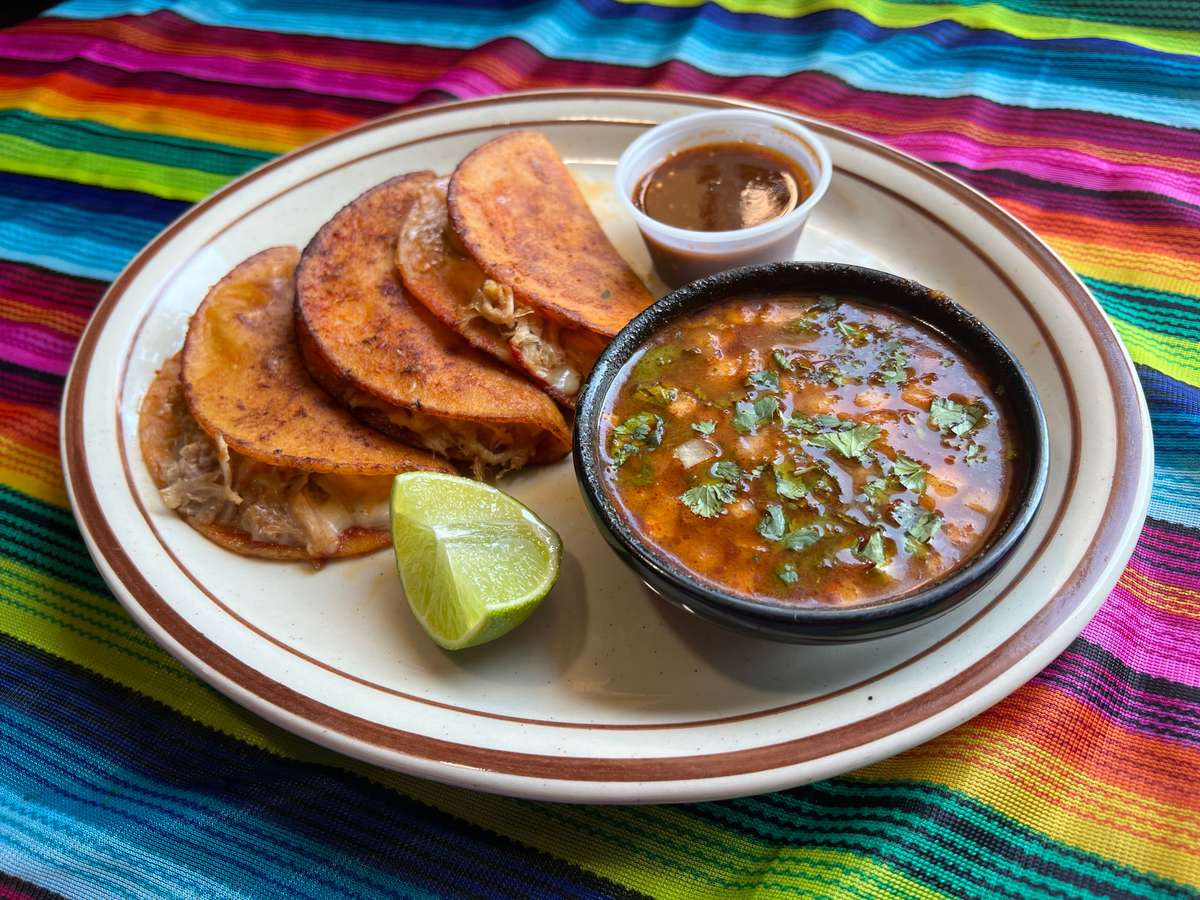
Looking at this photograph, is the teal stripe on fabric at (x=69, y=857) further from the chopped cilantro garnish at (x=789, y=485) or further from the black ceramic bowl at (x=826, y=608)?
the chopped cilantro garnish at (x=789, y=485)

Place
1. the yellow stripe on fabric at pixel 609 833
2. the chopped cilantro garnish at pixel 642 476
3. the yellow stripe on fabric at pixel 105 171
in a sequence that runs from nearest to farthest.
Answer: the yellow stripe on fabric at pixel 609 833, the chopped cilantro garnish at pixel 642 476, the yellow stripe on fabric at pixel 105 171

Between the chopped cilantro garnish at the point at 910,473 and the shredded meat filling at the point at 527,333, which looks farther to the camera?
the shredded meat filling at the point at 527,333

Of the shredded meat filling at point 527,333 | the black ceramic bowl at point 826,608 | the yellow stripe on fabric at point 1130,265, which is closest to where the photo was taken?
the black ceramic bowl at point 826,608

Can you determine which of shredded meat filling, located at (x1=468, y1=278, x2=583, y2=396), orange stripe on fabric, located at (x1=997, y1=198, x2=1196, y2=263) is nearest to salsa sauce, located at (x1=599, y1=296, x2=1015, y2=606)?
shredded meat filling, located at (x1=468, y1=278, x2=583, y2=396)

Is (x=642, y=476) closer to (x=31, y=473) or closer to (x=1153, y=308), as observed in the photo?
(x=1153, y=308)

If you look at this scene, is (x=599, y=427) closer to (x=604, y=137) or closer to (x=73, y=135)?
(x=604, y=137)

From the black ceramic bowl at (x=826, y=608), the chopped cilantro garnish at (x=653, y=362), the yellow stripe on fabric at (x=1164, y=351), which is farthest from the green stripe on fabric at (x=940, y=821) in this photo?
the yellow stripe on fabric at (x=1164, y=351)

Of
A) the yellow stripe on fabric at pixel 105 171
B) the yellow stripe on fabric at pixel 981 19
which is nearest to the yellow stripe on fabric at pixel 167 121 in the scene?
the yellow stripe on fabric at pixel 105 171

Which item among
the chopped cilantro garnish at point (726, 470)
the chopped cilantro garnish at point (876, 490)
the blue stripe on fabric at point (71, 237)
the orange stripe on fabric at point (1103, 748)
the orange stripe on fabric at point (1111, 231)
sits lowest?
the orange stripe on fabric at point (1103, 748)

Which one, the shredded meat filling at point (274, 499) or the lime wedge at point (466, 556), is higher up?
the lime wedge at point (466, 556)
